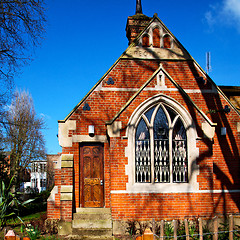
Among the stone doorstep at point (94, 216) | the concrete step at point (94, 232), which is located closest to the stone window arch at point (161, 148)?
the stone doorstep at point (94, 216)

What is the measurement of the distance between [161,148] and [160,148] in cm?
4

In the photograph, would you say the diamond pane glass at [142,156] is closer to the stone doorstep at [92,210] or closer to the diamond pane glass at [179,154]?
the diamond pane glass at [179,154]

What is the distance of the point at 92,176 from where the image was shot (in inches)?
439

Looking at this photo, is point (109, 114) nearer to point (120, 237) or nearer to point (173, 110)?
point (173, 110)

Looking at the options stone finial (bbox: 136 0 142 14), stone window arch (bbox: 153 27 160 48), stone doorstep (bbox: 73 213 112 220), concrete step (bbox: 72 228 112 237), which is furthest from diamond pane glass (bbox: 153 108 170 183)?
stone finial (bbox: 136 0 142 14)

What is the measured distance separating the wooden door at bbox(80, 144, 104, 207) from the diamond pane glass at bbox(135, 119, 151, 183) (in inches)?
56.6

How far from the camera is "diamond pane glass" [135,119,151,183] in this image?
415 inches

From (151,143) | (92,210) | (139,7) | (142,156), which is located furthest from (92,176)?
(139,7)

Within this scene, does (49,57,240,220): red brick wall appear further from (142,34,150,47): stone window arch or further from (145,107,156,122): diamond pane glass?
(142,34,150,47): stone window arch

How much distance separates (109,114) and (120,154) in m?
1.73

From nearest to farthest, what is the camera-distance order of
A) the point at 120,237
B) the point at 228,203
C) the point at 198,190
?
the point at 120,237
the point at 198,190
the point at 228,203

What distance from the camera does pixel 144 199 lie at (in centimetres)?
1034

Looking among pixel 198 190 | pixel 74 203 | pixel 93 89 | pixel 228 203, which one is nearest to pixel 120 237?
pixel 74 203

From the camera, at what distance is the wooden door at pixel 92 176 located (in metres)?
11.1
